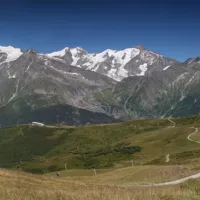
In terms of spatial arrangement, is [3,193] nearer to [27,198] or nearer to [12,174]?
[27,198]

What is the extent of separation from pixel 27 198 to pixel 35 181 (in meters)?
12.9

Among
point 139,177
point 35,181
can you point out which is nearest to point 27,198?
point 35,181

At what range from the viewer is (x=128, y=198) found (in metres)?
11.8

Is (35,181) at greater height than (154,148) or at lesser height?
greater

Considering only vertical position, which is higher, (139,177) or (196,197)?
(196,197)

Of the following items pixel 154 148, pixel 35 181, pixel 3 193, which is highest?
pixel 3 193

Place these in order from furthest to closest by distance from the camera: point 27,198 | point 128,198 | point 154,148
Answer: point 154,148
point 27,198
point 128,198

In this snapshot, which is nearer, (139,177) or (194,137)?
(139,177)

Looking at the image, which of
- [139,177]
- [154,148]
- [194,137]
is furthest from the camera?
[154,148]

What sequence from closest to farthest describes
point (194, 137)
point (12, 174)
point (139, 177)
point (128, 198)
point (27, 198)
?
point (128, 198)
point (27, 198)
point (12, 174)
point (139, 177)
point (194, 137)

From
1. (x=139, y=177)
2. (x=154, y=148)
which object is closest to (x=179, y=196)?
(x=139, y=177)

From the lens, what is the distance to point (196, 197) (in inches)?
509

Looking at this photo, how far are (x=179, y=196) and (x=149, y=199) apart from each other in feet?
5.49

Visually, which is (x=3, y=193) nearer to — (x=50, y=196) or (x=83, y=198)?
(x=50, y=196)
